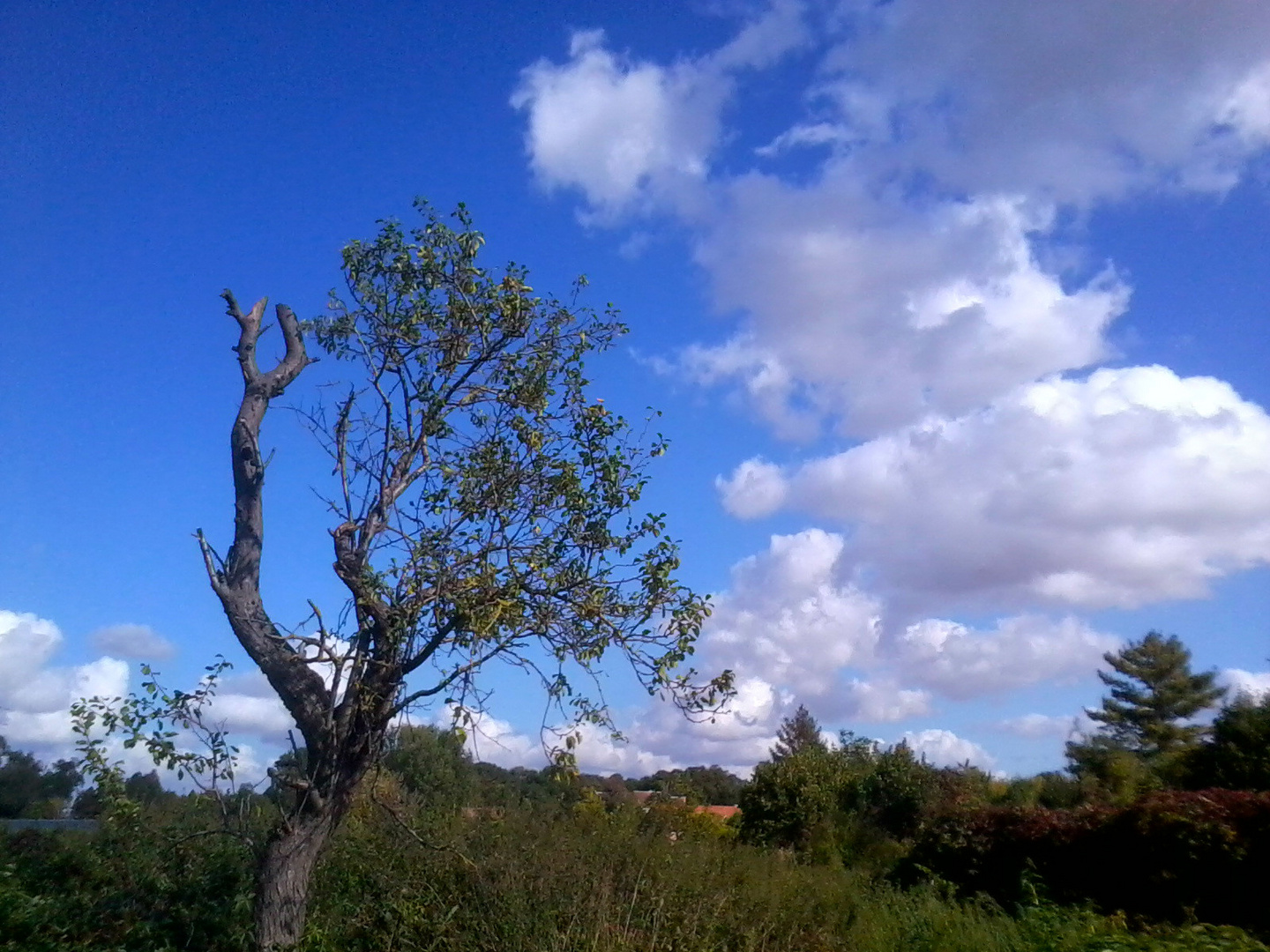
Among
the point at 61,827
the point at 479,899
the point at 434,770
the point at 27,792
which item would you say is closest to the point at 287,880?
the point at 479,899

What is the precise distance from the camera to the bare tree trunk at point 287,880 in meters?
8.39

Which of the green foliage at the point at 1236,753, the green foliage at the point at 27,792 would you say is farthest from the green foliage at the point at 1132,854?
the green foliage at the point at 27,792

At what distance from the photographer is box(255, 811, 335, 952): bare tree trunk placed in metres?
8.39

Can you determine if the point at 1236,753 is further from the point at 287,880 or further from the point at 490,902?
the point at 287,880

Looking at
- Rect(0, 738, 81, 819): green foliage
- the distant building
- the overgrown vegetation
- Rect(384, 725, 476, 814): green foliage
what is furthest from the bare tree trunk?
Rect(0, 738, 81, 819): green foliage

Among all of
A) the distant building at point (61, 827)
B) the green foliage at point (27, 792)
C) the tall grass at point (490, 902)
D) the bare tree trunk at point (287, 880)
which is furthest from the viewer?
the green foliage at point (27, 792)

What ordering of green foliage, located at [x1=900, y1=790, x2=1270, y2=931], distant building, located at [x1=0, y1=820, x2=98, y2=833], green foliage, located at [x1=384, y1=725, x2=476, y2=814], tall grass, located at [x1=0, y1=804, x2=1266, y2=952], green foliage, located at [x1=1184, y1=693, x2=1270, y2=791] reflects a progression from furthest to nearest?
green foliage, located at [x1=1184, y1=693, x2=1270, y2=791] < distant building, located at [x1=0, y1=820, x2=98, y2=833] < green foliage, located at [x1=384, y1=725, x2=476, y2=814] < green foliage, located at [x1=900, y1=790, x2=1270, y2=931] < tall grass, located at [x1=0, y1=804, x2=1266, y2=952]

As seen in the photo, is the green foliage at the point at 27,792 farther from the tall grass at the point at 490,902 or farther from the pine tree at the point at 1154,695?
the pine tree at the point at 1154,695

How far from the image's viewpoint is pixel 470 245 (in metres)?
9.70

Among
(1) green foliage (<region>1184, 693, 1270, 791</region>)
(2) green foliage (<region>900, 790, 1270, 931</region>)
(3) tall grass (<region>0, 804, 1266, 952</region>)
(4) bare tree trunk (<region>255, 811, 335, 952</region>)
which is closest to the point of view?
(4) bare tree trunk (<region>255, 811, 335, 952</region>)

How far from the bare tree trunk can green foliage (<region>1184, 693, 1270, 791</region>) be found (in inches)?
504

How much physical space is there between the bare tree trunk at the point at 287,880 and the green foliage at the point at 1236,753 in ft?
42.0

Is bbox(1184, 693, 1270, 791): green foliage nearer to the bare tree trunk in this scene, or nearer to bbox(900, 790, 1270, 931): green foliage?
bbox(900, 790, 1270, 931): green foliage

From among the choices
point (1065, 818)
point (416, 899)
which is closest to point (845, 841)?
point (1065, 818)
